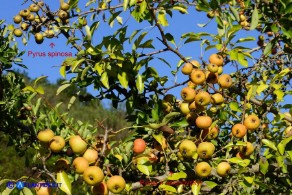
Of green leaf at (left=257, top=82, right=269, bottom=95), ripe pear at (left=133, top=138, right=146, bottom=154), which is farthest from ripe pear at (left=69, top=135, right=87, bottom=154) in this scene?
green leaf at (left=257, top=82, right=269, bottom=95)

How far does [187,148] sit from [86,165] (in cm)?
59

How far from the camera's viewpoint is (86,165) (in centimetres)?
234

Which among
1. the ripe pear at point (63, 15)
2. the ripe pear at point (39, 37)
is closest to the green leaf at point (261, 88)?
the ripe pear at point (63, 15)

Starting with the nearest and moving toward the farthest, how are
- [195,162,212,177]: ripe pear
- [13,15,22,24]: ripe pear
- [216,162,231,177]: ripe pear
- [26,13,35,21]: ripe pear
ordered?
1. [195,162,212,177]: ripe pear
2. [216,162,231,177]: ripe pear
3. [26,13,35,21]: ripe pear
4. [13,15,22,24]: ripe pear

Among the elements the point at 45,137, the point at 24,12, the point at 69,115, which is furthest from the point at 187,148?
the point at 69,115

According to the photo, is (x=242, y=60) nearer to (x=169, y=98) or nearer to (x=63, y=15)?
(x=169, y=98)

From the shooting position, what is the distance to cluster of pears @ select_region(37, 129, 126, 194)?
2287mm

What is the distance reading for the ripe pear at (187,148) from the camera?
8.56ft

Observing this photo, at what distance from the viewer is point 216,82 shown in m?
2.80

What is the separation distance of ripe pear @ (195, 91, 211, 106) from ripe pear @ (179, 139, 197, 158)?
23cm

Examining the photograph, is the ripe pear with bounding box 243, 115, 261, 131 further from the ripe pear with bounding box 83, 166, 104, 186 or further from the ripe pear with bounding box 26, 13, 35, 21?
the ripe pear with bounding box 26, 13, 35, 21

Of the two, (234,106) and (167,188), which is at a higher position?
(234,106)

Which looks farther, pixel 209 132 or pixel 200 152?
pixel 209 132

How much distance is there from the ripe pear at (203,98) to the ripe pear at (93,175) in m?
0.73
